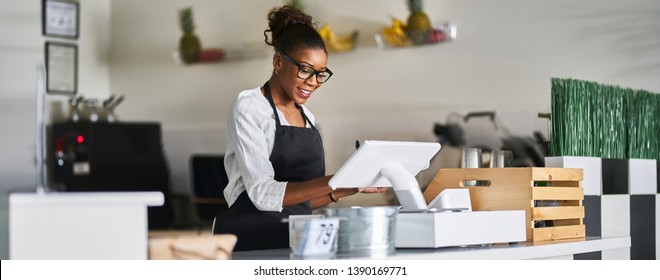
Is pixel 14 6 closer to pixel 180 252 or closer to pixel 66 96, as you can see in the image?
pixel 66 96

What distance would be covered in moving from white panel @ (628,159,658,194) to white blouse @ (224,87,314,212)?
1447 millimetres

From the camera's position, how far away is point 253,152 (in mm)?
2684

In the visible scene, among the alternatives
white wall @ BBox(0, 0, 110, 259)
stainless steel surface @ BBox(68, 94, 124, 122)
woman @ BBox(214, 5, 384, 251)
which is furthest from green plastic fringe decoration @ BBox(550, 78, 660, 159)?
white wall @ BBox(0, 0, 110, 259)

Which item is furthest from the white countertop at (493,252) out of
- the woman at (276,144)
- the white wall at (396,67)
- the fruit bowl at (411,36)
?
the fruit bowl at (411,36)

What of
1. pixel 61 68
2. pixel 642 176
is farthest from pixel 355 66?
pixel 642 176

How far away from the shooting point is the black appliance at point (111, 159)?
20.5 feet

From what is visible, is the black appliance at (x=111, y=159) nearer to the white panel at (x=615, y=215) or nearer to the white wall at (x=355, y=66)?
the white wall at (x=355, y=66)

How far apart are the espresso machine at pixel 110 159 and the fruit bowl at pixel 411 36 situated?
179cm

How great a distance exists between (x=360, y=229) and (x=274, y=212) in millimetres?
766

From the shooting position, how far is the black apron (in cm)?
282

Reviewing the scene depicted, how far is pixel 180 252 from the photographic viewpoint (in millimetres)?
→ 1863

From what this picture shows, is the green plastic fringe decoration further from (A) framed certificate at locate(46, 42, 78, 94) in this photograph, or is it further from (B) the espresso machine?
(A) framed certificate at locate(46, 42, 78, 94)

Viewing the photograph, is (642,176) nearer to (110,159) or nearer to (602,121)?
(602,121)
